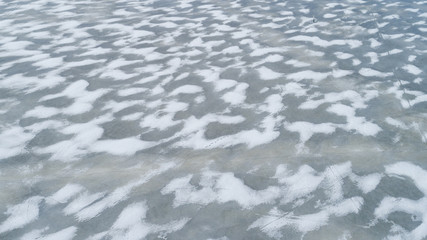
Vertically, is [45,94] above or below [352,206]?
above

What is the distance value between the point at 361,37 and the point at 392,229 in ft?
7.03

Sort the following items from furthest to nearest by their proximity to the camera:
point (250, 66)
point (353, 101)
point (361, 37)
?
point (361, 37), point (250, 66), point (353, 101)

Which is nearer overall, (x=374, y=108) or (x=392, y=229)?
(x=392, y=229)

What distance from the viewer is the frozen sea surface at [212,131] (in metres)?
1.23

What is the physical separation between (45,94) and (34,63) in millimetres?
527

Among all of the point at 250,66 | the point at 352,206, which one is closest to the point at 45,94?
the point at 250,66

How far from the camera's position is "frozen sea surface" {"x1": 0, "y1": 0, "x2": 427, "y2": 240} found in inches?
48.3

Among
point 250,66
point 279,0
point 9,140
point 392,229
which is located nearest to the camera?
point 392,229

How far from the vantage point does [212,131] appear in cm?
170

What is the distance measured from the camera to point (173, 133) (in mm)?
1684

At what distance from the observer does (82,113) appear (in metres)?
1.83

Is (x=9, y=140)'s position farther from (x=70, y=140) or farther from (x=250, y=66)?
(x=250, y=66)

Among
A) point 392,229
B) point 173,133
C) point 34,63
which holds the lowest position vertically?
point 392,229

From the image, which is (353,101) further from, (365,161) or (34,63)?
(34,63)
